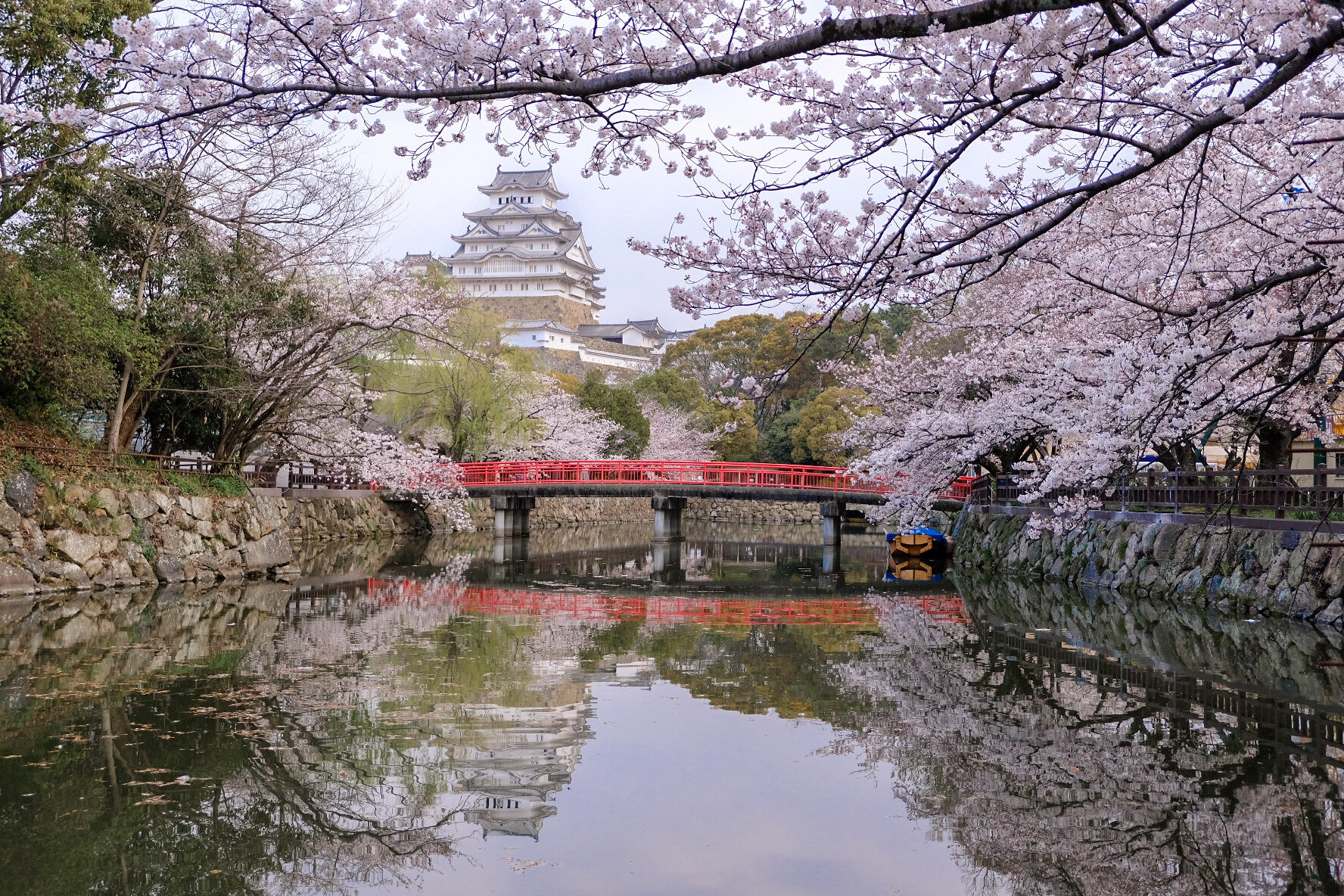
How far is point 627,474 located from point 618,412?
7371mm

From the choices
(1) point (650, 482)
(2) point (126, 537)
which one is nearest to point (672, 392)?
(1) point (650, 482)

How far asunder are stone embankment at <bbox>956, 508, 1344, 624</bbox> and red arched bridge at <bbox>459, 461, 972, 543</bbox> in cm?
762

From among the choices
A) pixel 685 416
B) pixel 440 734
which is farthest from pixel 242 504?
pixel 685 416

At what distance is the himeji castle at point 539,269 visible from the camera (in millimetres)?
58606

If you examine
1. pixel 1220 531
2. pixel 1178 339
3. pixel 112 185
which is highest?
pixel 112 185

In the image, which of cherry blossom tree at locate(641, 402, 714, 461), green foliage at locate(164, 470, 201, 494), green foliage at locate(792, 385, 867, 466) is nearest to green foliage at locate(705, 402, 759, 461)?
cherry blossom tree at locate(641, 402, 714, 461)

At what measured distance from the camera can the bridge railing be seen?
2681 cm

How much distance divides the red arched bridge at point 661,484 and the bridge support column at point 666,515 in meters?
0.03

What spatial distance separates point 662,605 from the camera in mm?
13117

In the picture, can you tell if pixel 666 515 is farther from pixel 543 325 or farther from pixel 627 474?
pixel 543 325

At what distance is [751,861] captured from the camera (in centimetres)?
404

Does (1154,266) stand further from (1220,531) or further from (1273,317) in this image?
(1220,531)

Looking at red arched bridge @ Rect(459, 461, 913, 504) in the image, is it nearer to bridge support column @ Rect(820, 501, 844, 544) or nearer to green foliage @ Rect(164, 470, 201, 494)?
bridge support column @ Rect(820, 501, 844, 544)

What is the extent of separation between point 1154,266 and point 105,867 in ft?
23.1
